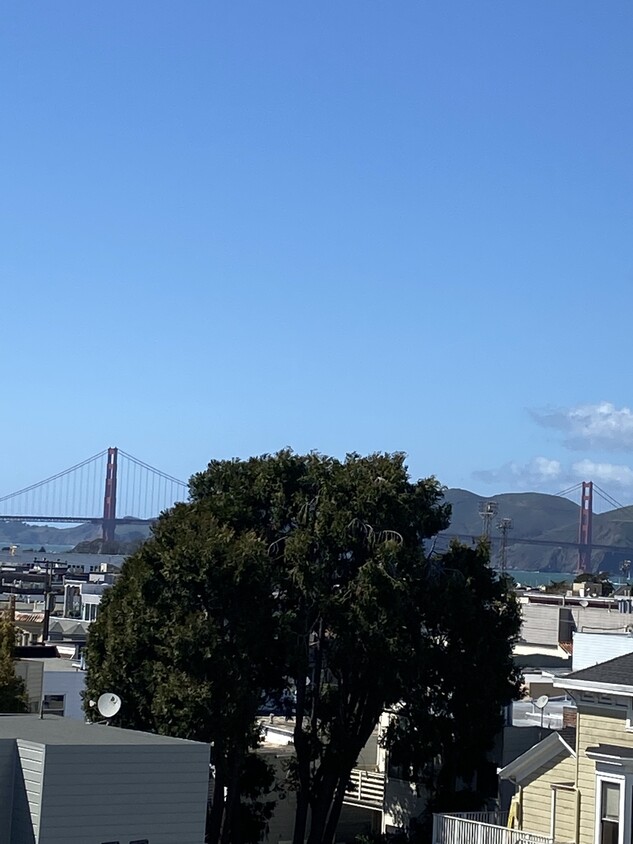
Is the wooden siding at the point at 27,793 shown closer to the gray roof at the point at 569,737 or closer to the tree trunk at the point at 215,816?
the gray roof at the point at 569,737

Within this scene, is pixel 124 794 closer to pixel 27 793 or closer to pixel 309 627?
pixel 27 793

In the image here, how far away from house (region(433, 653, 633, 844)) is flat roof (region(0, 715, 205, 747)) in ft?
31.3

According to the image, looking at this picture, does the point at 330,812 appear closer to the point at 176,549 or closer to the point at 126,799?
the point at 176,549

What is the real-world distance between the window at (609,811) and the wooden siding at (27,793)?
1284 centimetres

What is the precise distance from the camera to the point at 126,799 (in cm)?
2586

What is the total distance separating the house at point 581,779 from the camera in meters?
31.2

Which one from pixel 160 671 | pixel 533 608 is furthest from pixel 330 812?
pixel 533 608

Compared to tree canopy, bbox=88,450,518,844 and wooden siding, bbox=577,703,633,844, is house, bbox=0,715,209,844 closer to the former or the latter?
wooden siding, bbox=577,703,633,844

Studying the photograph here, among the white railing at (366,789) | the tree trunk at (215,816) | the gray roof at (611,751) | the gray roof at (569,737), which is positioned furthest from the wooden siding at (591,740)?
the white railing at (366,789)

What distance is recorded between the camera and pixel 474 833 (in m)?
34.8

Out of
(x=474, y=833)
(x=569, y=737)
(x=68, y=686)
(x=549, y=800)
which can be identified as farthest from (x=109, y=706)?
(x=68, y=686)

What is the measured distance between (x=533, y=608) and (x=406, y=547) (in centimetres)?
5852

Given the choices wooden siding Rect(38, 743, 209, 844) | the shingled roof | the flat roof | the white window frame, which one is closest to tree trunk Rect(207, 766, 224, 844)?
the flat roof

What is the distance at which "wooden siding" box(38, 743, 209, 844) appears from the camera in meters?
25.1
